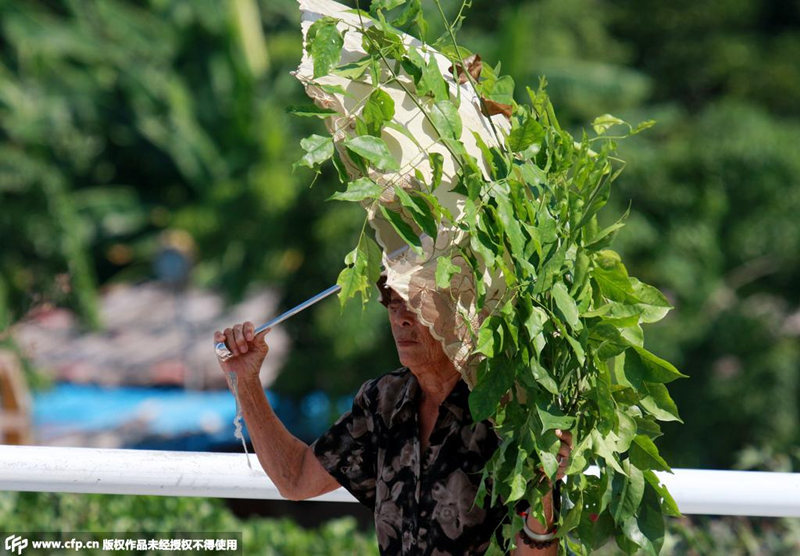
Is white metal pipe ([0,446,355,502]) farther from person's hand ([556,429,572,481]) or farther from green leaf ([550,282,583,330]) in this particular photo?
green leaf ([550,282,583,330])

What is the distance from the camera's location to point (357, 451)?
2322mm

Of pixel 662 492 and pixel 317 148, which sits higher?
pixel 317 148

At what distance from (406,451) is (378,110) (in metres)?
0.66

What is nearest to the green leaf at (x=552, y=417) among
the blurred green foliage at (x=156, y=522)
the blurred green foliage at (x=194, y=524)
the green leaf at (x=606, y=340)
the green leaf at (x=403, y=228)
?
the green leaf at (x=606, y=340)

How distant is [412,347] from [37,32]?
10669 mm

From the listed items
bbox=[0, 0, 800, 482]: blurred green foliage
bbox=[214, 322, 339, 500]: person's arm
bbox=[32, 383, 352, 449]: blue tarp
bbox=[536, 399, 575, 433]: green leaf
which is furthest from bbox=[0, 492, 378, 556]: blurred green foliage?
bbox=[32, 383, 352, 449]: blue tarp

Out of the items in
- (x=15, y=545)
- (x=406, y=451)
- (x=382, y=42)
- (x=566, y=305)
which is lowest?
(x=406, y=451)

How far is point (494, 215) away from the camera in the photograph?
1893 mm

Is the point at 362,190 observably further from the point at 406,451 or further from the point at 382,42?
the point at 406,451

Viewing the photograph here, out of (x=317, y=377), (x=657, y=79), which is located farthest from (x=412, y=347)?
(x=657, y=79)

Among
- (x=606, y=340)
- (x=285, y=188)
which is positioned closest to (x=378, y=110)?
(x=606, y=340)

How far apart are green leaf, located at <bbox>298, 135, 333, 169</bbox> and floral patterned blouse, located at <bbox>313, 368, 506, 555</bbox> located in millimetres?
554

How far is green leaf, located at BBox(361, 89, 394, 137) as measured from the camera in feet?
6.31

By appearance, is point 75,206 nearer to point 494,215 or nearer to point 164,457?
point 164,457
